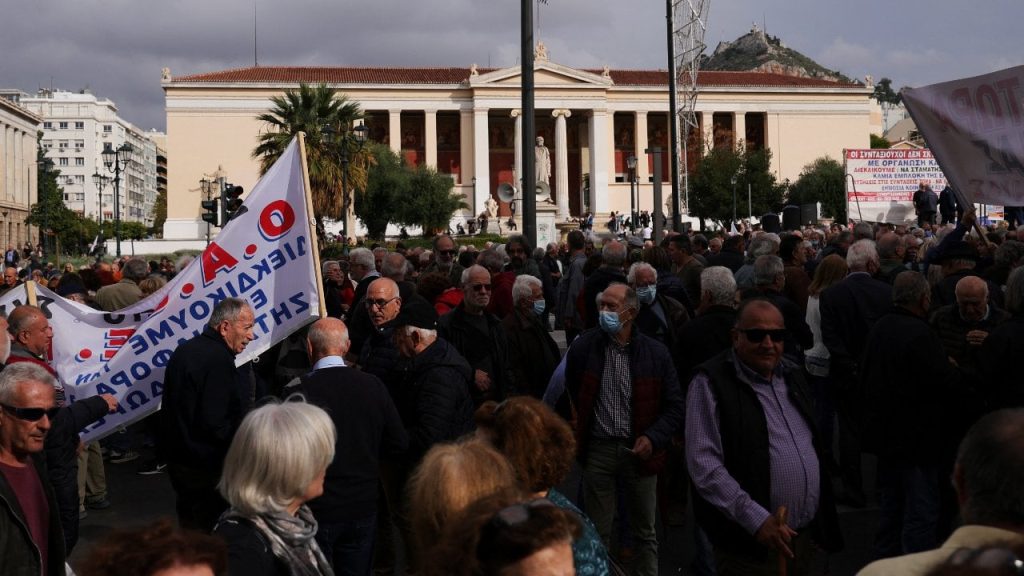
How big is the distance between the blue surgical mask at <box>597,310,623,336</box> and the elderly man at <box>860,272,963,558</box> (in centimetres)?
138

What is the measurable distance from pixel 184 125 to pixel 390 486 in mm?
67526

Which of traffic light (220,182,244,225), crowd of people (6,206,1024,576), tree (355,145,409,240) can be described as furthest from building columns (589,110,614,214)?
crowd of people (6,206,1024,576)

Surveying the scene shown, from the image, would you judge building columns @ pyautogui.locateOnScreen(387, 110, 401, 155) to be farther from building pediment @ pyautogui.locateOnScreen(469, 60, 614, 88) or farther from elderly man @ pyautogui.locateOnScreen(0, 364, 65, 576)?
elderly man @ pyautogui.locateOnScreen(0, 364, 65, 576)

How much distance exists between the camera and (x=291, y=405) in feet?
11.7

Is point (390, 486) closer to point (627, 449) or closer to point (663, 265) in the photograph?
point (627, 449)

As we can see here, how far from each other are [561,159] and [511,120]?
15.8ft

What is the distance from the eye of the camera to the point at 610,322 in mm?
5867

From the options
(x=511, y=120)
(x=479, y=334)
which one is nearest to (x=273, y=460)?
(x=479, y=334)

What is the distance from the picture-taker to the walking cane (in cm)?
421

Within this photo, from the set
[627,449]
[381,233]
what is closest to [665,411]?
[627,449]

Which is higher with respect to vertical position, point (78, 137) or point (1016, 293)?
point (78, 137)

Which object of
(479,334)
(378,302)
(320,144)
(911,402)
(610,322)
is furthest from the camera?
(320,144)

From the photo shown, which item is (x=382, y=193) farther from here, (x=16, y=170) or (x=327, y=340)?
(x=327, y=340)

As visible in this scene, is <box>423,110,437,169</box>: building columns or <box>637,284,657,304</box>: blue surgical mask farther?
<box>423,110,437,169</box>: building columns
